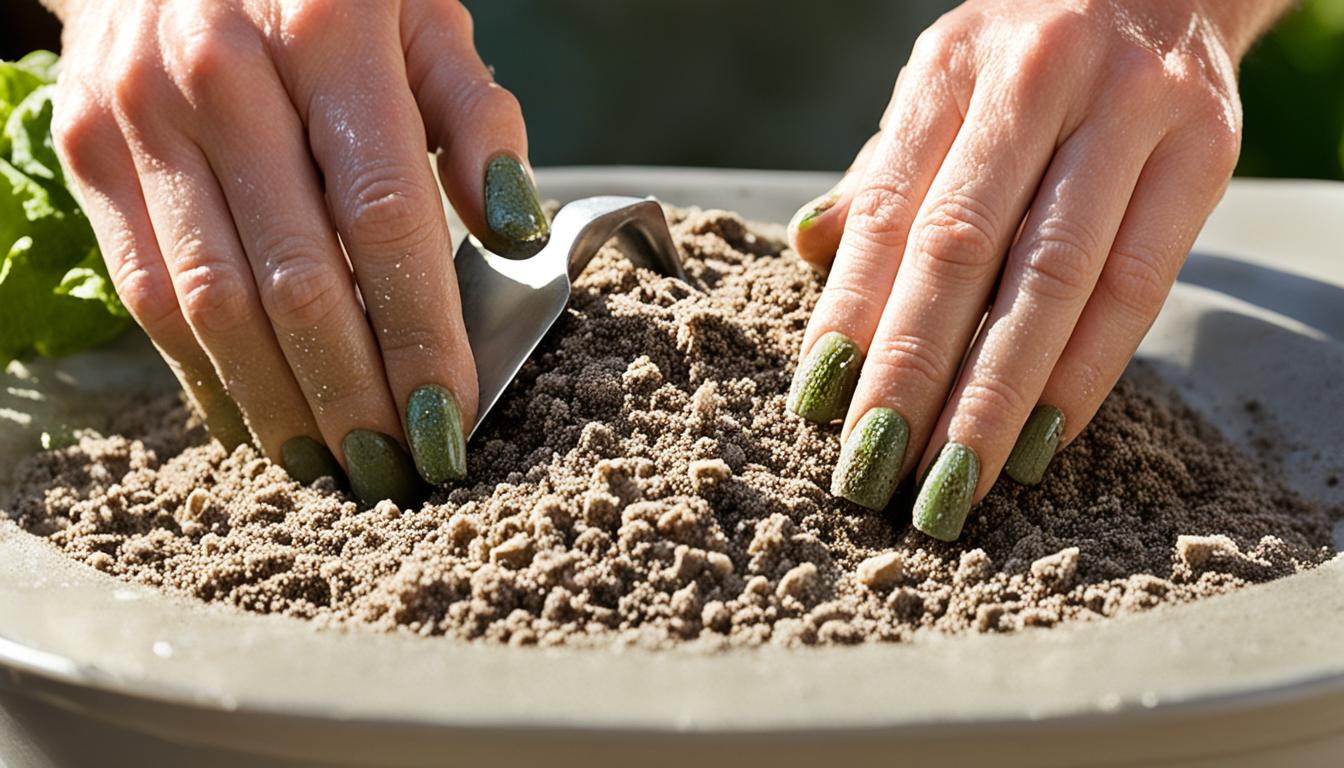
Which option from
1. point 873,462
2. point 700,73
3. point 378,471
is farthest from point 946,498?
point 700,73

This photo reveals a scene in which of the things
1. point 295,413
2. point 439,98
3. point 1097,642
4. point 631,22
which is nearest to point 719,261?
point 439,98

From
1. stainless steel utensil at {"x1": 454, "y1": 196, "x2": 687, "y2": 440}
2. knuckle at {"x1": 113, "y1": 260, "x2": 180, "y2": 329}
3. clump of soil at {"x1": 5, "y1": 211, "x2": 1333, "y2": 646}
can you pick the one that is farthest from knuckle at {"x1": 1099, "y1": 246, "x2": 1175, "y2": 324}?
knuckle at {"x1": 113, "y1": 260, "x2": 180, "y2": 329}

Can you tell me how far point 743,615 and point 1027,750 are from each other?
188 mm

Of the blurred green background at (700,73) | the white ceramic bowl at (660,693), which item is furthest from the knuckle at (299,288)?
the blurred green background at (700,73)

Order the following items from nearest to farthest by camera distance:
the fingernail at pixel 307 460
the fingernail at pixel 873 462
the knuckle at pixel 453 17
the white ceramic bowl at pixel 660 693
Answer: the white ceramic bowl at pixel 660 693
the fingernail at pixel 873 462
the fingernail at pixel 307 460
the knuckle at pixel 453 17

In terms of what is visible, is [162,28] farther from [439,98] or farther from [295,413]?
[295,413]

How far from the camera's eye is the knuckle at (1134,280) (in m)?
0.89

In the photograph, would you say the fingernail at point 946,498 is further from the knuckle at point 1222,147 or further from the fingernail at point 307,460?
the fingernail at point 307,460

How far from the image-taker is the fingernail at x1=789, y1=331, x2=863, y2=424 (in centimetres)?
86

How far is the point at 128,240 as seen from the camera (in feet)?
3.07

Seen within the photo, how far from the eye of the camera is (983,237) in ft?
2.81

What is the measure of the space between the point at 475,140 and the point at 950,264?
1.23ft

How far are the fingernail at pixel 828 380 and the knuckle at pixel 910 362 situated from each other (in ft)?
0.08

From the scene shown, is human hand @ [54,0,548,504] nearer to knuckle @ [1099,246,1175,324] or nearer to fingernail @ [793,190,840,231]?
fingernail @ [793,190,840,231]
